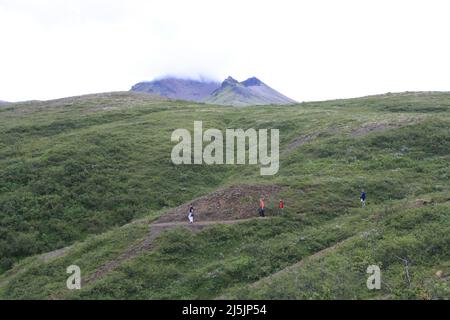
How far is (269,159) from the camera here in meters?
53.7

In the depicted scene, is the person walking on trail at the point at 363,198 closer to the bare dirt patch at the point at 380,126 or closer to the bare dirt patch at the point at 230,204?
the bare dirt patch at the point at 230,204

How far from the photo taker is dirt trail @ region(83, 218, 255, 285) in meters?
28.0

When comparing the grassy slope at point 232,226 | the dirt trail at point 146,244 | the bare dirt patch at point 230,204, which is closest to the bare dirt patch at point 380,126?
the grassy slope at point 232,226

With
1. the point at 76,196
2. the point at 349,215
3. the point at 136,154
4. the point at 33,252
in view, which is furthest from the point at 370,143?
the point at 33,252

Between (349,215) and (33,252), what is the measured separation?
25.2 m

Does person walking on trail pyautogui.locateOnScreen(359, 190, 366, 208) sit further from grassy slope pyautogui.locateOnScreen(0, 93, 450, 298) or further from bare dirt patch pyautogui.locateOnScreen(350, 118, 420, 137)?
bare dirt patch pyautogui.locateOnScreen(350, 118, 420, 137)

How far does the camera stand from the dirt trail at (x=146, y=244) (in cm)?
Answer: 2797
